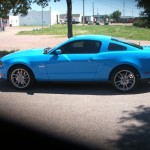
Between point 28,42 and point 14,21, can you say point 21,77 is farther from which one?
point 14,21

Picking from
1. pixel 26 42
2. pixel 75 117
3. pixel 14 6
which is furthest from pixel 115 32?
pixel 75 117

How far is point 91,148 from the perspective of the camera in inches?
187

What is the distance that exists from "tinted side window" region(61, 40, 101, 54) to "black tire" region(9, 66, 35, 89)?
3.46 ft

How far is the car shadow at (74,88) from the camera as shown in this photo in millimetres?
8234

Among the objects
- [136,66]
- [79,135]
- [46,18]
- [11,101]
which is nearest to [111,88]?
[136,66]

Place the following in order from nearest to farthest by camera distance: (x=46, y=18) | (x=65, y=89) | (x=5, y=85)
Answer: (x=65, y=89) → (x=5, y=85) → (x=46, y=18)

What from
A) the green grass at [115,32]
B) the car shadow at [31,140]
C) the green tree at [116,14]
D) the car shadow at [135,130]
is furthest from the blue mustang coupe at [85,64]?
the green grass at [115,32]

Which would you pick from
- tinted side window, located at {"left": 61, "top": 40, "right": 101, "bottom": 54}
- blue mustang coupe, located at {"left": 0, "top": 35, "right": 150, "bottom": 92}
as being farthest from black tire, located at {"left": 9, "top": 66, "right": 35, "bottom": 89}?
tinted side window, located at {"left": 61, "top": 40, "right": 101, "bottom": 54}

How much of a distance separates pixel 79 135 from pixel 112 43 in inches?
145

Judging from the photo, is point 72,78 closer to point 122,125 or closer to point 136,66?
point 136,66

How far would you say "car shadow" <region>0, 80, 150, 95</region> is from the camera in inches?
324

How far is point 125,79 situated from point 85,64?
3.38 ft

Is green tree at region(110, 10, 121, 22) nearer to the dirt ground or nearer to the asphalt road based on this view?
the asphalt road

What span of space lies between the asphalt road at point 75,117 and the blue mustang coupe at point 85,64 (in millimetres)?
320
